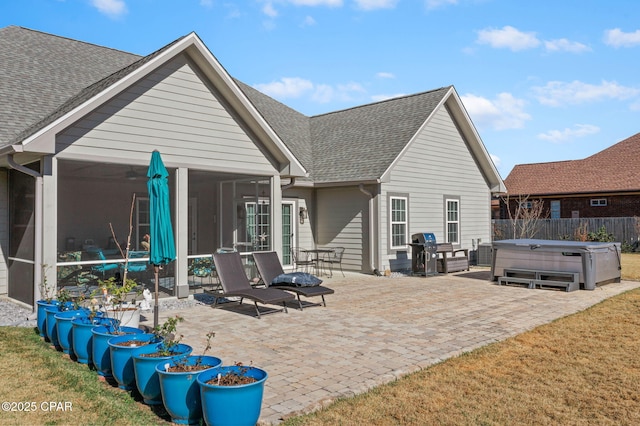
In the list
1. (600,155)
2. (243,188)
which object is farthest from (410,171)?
(600,155)

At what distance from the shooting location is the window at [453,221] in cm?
1797

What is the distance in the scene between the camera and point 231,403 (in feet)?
12.6

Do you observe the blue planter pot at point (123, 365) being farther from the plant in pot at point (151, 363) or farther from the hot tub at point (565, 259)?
the hot tub at point (565, 259)

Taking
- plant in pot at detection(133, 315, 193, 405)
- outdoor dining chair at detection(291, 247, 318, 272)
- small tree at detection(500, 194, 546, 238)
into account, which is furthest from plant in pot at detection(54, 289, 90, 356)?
small tree at detection(500, 194, 546, 238)

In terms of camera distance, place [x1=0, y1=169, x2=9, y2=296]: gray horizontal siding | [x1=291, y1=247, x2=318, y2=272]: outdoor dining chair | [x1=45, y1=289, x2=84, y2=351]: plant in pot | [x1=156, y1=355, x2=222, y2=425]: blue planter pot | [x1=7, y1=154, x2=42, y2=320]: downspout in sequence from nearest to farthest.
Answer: [x1=156, y1=355, x2=222, y2=425]: blue planter pot < [x1=45, y1=289, x2=84, y2=351]: plant in pot < [x1=7, y1=154, x2=42, y2=320]: downspout < [x1=0, y1=169, x2=9, y2=296]: gray horizontal siding < [x1=291, y1=247, x2=318, y2=272]: outdoor dining chair

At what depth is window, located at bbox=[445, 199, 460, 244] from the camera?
59.0 ft

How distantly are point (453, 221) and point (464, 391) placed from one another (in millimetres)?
13838

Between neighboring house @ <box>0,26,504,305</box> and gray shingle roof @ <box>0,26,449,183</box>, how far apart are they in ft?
0.20

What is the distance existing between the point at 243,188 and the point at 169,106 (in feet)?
17.1

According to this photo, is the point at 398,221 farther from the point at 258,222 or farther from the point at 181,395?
the point at 181,395

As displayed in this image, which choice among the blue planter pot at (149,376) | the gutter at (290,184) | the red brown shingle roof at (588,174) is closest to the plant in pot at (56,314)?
the blue planter pot at (149,376)

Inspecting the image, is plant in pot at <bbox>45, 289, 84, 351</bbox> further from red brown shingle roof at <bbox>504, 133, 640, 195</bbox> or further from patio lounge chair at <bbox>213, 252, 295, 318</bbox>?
red brown shingle roof at <bbox>504, 133, 640, 195</bbox>

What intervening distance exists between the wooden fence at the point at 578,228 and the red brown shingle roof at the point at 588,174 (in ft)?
9.99

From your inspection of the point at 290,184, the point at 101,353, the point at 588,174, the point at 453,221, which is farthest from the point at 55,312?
the point at 588,174
